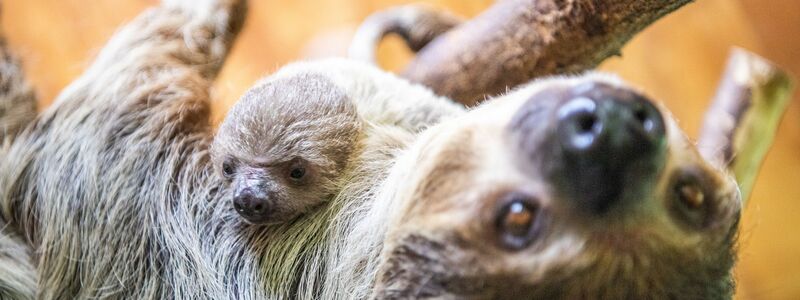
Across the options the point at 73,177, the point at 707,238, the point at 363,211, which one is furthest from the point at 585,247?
the point at 73,177

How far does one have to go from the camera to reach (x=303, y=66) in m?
1.86

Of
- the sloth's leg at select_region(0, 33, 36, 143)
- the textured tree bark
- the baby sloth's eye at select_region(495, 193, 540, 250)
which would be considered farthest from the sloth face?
the sloth's leg at select_region(0, 33, 36, 143)

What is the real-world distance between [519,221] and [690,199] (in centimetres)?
25

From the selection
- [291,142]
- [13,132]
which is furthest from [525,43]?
[13,132]

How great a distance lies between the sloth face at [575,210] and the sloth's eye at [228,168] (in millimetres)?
614

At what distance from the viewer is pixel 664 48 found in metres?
3.39

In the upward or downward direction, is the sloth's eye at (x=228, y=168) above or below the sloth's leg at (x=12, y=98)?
below

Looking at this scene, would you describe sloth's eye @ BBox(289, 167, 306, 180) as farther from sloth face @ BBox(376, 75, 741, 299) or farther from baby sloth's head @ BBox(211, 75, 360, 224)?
sloth face @ BBox(376, 75, 741, 299)

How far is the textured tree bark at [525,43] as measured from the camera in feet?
5.91

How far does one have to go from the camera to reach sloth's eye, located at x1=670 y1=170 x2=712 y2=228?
104cm

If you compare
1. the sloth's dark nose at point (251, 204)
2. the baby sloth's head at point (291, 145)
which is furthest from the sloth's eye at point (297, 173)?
the sloth's dark nose at point (251, 204)

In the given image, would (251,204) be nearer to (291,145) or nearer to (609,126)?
(291,145)

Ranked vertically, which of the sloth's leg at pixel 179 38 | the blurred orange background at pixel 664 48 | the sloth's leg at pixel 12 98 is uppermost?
the sloth's leg at pixel 12 98

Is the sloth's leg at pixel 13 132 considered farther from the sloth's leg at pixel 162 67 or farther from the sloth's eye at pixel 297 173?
the sloth's eye at pixel 297 173
